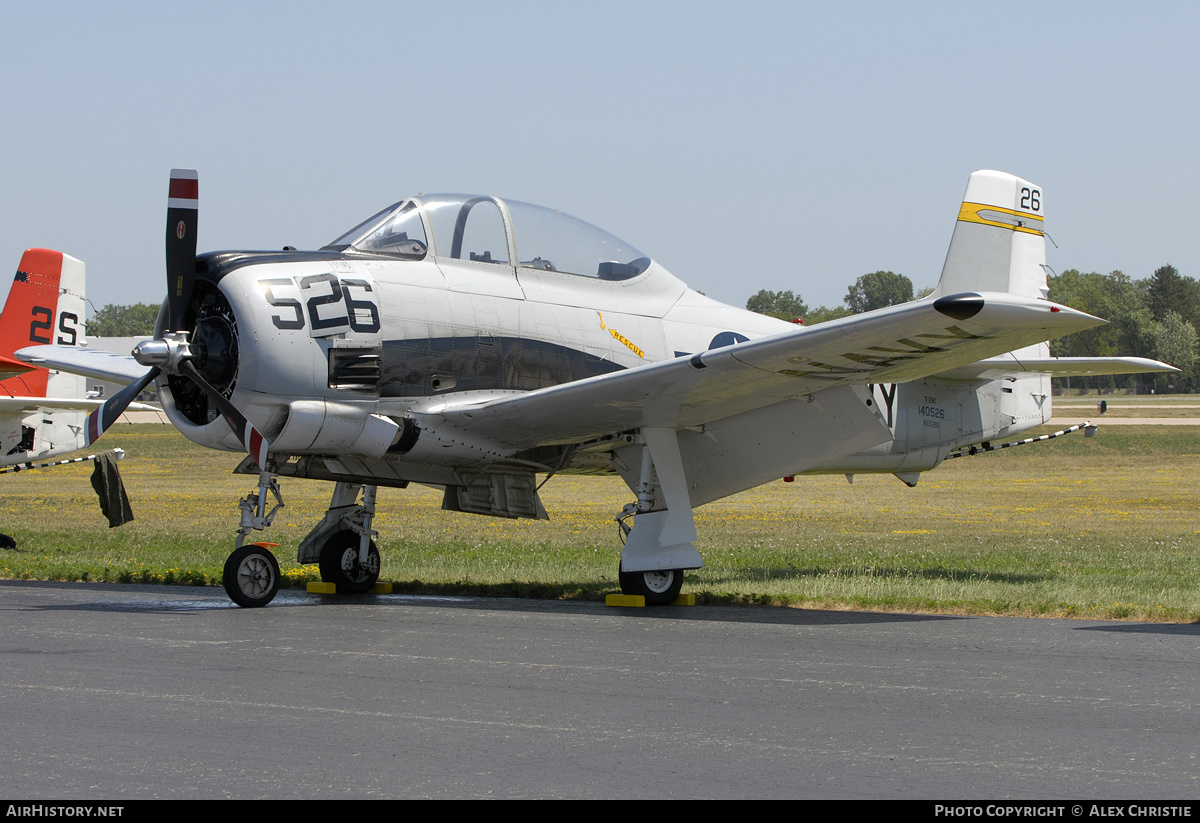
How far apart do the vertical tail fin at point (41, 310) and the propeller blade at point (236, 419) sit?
8.47 metres

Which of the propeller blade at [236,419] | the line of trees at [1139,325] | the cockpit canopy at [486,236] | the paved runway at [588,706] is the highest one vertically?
the line of trees at [1139,325]

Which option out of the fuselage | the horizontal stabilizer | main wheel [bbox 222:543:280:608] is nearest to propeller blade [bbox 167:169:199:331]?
the fuselage

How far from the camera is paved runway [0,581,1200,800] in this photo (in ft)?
15.0

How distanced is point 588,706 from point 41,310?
13.6 m

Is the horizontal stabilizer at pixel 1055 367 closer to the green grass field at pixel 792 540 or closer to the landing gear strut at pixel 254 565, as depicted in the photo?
the green grass field at pixel 792 540

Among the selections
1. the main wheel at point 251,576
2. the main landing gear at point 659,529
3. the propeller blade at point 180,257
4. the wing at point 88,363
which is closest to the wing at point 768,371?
the main landing gear at point 659,529

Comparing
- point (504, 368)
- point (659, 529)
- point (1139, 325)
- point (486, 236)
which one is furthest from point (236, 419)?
point (1139, 325)

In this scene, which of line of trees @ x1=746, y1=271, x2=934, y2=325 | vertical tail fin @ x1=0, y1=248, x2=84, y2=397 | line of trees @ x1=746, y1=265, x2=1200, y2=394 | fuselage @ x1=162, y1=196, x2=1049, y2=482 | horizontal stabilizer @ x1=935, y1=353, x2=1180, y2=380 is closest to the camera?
fuselage @ x1=162, y1=196, x2=1049, y2=482

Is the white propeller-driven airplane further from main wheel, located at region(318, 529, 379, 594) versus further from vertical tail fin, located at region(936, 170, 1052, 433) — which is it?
vertical tail fin, located at region(936, 170, 1052, 433)

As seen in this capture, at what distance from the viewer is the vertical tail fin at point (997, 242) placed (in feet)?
45.5

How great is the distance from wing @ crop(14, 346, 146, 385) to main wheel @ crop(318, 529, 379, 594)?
2860 millimetres

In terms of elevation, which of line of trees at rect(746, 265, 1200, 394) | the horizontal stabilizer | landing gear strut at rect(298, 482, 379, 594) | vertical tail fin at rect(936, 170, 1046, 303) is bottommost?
landing gear strut at rect(298, 482, 379, 594)
